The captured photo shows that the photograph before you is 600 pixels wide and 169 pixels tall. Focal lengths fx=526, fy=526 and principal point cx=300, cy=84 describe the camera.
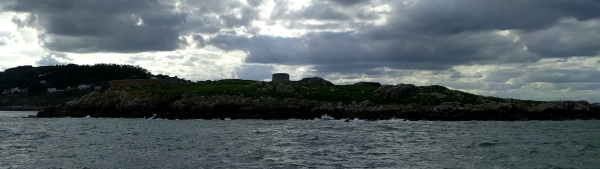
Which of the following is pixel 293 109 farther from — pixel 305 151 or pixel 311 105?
pixel 305 151

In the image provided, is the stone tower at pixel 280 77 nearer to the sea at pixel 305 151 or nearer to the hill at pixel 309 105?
the hill at pixel 309 105

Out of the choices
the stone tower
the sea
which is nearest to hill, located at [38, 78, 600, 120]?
the stone tower

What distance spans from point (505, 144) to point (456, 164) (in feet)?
39.6

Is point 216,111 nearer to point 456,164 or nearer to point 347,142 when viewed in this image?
point 347,142

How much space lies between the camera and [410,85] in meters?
104

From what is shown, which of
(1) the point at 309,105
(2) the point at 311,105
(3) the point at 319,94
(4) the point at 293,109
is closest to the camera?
(4) the point at 293,109

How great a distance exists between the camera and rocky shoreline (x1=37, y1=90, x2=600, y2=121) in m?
81.8

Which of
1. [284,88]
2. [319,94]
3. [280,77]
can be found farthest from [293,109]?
[280,77]

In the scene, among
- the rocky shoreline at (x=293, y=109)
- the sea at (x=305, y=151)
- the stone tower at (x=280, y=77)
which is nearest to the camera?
the sea at (x=305, y=151)

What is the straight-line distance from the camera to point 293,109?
87688 millimetres

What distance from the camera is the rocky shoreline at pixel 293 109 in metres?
81.8

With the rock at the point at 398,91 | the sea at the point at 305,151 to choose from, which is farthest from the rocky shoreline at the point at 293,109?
the sea at the point at 305,151

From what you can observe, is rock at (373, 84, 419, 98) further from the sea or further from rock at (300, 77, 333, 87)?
the sea

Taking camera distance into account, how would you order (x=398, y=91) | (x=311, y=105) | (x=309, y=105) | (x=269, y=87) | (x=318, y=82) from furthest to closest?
(x=318, y=82) < (x=269, y=87) < (x=398, y=91) < (x=311, y=105) < (x=309, y=105)
